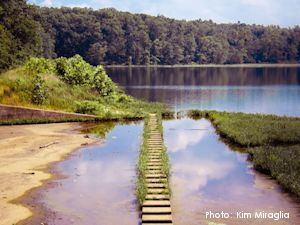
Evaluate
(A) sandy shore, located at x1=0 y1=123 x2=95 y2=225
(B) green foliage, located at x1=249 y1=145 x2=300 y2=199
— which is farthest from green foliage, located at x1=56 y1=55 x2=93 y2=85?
(B) green foliage, located at x1=249 y1=145 x2=300 y2=199

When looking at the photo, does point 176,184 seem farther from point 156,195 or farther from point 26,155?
point 26,155

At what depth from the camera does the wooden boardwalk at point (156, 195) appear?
1530 cm

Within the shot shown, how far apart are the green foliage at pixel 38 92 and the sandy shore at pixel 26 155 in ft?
14.9

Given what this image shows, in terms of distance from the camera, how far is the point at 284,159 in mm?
23172

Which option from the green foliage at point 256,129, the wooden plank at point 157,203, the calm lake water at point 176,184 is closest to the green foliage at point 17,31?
the calm lake water at point 176,184

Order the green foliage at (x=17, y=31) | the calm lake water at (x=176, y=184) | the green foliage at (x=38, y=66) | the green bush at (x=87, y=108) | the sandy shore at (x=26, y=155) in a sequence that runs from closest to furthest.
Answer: the calm lake water at (x=176, y=184) → the sandy shore at (x=26, y=155) → the green bush at (x=87, y=108) → the green foliage at (x=38, y=66) → the green foliage at (x=17, y=31)

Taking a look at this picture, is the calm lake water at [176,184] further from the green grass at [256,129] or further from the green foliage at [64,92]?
the green foliage at [64,92]

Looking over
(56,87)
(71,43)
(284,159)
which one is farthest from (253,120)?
(71,43)

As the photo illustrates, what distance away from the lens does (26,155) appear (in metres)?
25.6

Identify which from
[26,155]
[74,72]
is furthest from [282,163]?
[74,72]

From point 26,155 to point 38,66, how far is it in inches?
871

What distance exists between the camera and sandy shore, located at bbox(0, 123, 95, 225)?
17.8 meters

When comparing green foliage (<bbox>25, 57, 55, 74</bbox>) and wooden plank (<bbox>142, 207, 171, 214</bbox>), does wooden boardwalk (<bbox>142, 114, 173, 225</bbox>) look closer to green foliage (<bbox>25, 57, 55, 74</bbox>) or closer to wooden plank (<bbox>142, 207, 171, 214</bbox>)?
wooden plank (<bbox>142, 207, 171, 214</bbox>)

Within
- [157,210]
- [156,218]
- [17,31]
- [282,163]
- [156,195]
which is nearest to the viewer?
[156,218]
